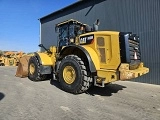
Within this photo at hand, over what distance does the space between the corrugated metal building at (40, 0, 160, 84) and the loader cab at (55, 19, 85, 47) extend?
3.84 meters

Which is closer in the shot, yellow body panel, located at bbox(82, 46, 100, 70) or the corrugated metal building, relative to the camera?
yellow body panel, located at bbox(82, 46, 100, 70)

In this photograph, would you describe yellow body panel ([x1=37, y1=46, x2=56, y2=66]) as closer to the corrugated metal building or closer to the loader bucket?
the loader bucket

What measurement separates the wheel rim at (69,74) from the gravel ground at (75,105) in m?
0.49

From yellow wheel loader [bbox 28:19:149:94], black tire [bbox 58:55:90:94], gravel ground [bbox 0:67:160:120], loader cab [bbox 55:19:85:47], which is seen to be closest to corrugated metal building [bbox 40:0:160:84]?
yellow wheel loader [bbox 28:19:149:94]

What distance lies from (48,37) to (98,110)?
14758mm

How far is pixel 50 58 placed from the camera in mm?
10461

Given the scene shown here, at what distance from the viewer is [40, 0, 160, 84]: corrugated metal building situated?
11.0 meters

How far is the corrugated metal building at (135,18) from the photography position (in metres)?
11.0

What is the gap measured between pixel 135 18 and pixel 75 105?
744 cm

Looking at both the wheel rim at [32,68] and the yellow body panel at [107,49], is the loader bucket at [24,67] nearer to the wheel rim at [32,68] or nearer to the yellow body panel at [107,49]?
the wheel rim at [32,68]

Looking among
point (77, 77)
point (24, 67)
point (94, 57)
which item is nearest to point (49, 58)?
point (24, 67)

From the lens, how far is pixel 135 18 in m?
12.0

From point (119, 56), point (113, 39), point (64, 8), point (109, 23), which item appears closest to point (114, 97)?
point (119, 56)

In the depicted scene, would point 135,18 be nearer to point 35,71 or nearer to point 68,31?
point 68,31
